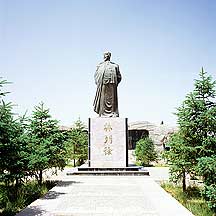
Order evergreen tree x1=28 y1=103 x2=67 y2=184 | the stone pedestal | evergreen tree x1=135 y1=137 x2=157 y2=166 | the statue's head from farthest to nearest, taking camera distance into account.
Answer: evergreen tree x1=135 y1=137 x2=157 y2=166
the statue's head
the stone pedestal
evergreen tree x1=28 y1=103 x2=67 y2=184

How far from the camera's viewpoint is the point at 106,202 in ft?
22.1

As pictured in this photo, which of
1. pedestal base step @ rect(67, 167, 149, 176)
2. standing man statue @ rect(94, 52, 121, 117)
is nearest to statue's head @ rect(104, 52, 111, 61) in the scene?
standing man statue @ rect(94, 52, 121, 117)

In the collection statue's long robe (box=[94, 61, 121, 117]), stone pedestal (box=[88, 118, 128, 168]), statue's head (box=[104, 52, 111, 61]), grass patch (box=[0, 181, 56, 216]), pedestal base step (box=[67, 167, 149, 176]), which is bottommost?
grass patch (box=[0, 181, 56, 216])

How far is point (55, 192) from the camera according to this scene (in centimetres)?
802

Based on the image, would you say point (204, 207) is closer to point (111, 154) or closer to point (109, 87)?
point (111, 154)

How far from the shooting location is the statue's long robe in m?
13.3

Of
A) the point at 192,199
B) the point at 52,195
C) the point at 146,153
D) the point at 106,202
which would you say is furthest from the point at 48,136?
the point at 146,153

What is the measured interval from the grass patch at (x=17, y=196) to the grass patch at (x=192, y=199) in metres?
3.63

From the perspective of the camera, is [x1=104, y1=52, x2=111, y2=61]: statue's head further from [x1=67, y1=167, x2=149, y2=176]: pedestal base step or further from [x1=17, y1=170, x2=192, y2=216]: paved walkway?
[x1=17, y1=170, x2=192, y2=216]: paved walkway

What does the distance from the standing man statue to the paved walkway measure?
447 cm

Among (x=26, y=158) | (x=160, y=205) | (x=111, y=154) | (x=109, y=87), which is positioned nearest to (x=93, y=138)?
(x=111, y=154)

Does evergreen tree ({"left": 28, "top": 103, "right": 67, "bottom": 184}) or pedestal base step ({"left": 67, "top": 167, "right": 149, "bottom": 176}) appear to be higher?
evergreen tree ({"left": 28, "top": 103, "right": 67, "bottom": 184})

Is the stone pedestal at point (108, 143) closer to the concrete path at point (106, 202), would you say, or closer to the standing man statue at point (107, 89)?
the standing man statue at point (107, 89)

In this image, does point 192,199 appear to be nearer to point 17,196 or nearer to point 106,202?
point 106,202
